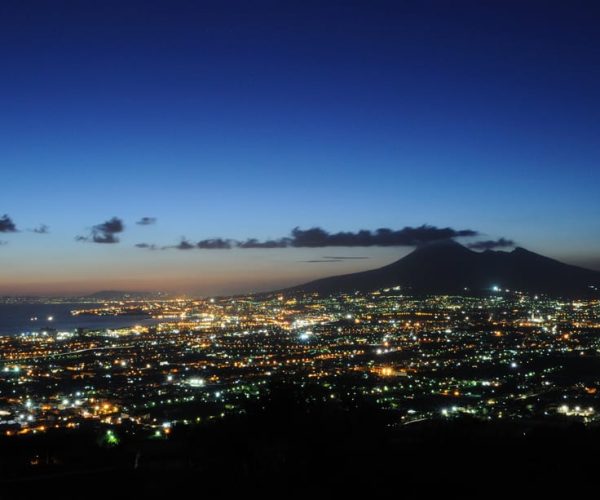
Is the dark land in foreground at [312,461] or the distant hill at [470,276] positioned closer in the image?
the dark land in foreground at [312,461]

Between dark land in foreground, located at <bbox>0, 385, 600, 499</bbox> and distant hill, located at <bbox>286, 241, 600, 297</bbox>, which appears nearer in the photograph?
dark land in foreground, located at <bbox>0, 385, 600, 499</bbox>

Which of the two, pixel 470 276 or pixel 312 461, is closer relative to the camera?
pixel 312 461

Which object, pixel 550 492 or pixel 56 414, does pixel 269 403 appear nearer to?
pixel 550 492
